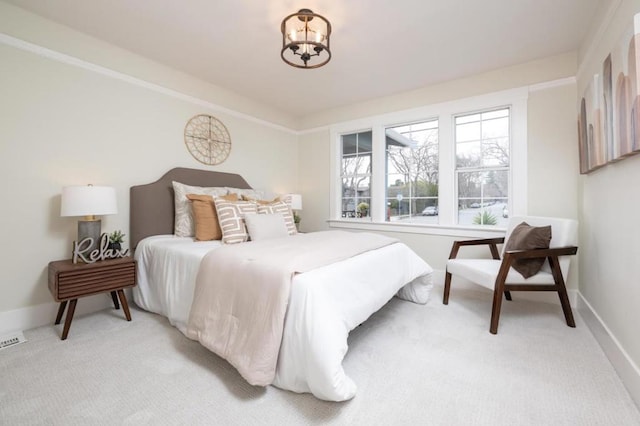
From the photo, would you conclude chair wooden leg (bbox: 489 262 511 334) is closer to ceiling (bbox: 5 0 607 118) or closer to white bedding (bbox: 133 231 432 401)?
white bedding (bbox: 133 231 432 401)

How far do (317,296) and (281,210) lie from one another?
178 centimetres

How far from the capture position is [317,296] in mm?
1477

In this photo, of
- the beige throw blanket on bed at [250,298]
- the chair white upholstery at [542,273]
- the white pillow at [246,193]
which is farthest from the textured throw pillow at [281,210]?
the chair white upholstery at [542,273]

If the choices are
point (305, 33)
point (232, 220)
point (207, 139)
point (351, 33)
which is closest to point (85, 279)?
point (232, 220)

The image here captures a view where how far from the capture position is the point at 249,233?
2.65 meters

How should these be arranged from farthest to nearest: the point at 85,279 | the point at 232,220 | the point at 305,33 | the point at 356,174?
1. the point at 356,174
2. the point at 232,220
3. the point at 85,279
4. the point at 305,33

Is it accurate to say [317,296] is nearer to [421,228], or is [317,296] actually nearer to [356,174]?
[421,228]

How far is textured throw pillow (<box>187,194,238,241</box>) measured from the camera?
268 cm

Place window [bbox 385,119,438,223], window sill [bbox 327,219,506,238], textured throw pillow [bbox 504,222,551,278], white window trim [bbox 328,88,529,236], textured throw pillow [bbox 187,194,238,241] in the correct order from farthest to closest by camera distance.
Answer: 1. window [bbox 385,119,438,223]
2. window sill [bbox 327,219,506,238]
3. white window trim [bbox 328,88,529,236]
4. textured throw pillow [bbox 187,194,238,241]
5. textured throw pillow [bbox 504,222,551,278]

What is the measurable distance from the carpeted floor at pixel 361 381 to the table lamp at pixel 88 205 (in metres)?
0.77

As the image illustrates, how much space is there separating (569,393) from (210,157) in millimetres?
3779

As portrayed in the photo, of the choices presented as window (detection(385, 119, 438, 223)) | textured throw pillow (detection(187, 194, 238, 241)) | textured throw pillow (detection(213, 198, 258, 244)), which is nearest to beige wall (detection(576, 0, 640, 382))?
window (detection(385, 119, 438, 223))

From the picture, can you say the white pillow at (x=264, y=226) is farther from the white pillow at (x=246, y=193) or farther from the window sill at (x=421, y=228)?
the window sill at (x=421, y=228)

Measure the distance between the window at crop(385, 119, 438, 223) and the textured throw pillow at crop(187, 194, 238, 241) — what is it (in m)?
2.37
